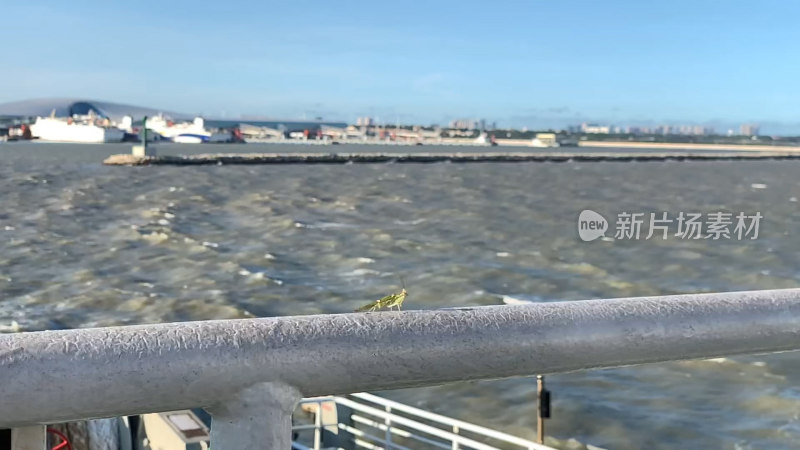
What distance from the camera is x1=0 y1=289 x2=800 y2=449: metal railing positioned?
1044 mm

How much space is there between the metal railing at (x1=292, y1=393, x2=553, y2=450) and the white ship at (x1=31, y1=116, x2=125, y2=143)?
161 metres

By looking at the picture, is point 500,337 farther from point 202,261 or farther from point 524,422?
point 202,261

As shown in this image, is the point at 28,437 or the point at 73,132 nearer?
the point at 28,437

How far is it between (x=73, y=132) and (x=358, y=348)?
176677 millimetres

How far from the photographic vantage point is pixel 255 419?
3.71 ft

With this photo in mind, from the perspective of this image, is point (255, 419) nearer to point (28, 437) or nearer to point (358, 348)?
point (358, 348)

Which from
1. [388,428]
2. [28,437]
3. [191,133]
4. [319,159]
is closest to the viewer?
[28,437]

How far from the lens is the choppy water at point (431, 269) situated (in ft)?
35.1

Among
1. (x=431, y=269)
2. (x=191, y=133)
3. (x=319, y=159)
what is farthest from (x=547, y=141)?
(x=431, y=269)

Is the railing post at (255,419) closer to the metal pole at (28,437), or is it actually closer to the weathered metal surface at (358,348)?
the weathered metal surface at (358,348)

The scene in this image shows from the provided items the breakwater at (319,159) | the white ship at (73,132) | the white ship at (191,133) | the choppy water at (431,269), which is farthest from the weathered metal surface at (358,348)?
the white ship at (191,133)

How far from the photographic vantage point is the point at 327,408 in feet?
26.1

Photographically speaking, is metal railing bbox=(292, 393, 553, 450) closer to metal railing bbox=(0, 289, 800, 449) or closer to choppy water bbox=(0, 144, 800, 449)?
choppy water bbox=(0, 144, 800, 449)

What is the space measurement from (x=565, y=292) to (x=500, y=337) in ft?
54.9
